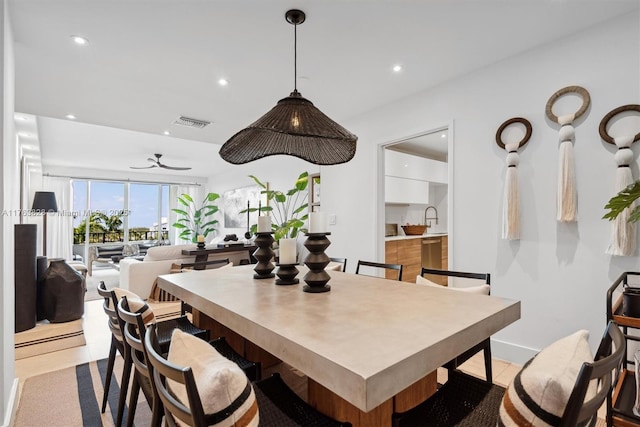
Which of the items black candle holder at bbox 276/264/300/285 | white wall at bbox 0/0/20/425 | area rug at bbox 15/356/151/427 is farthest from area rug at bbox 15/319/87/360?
black candle holder at bbox 276/264/300/285

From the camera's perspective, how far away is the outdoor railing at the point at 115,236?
→ 28.2 ft

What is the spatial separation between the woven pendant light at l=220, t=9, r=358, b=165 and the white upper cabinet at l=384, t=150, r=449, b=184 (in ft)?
8.32

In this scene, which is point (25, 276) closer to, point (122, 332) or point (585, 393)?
point (122, 332)

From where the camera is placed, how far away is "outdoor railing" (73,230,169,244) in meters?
8.59

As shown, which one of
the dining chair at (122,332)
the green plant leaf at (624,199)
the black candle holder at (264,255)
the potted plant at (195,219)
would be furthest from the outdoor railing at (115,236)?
the green plant leaf at (624,199)

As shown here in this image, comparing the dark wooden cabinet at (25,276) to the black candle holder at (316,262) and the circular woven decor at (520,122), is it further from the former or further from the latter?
the circular woven decor at (520,122)

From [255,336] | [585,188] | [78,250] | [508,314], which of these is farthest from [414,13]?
[78,250]

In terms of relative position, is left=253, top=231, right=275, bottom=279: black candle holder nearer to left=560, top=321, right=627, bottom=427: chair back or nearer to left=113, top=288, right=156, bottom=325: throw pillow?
left=113, top=288, right=156, bottom=325: throw pillow

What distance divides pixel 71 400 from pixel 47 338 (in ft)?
5.08

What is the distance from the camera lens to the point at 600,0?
2.02 meters

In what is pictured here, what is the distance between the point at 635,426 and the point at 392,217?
15.3 ft

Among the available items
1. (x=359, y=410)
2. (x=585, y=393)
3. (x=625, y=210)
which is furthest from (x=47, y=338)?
(x=625, y=210)

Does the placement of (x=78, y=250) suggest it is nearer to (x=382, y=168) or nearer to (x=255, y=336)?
(x=382, y=168)

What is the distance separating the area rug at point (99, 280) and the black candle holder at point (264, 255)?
4243 mm
